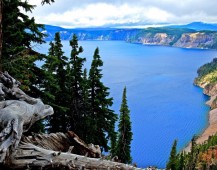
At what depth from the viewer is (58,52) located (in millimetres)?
31391

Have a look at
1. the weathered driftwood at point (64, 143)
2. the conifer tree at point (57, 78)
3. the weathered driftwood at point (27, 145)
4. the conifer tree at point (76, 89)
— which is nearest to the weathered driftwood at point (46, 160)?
the weathered driftwood at point (27, 145)

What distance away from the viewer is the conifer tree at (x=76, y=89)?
3228 cm

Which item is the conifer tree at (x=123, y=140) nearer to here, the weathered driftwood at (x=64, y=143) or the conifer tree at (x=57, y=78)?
the conifer tree at (x=57, y=78)

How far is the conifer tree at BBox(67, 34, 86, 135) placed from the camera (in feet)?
106

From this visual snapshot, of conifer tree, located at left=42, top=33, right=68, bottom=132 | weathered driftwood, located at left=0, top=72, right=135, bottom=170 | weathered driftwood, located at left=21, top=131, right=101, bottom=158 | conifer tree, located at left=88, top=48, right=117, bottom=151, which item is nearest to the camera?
weathered driftwood, located at left=0, top=72, right=135, bottom=170

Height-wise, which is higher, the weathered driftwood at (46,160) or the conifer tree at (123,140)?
the weathered driftwood at (46,160)

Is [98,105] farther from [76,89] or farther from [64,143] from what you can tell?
[64,143]

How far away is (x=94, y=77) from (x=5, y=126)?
2790 cm

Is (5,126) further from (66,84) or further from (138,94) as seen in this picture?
(138,94)

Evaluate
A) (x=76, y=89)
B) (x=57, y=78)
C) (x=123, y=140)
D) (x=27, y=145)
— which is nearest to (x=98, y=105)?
(x=76, y=89)

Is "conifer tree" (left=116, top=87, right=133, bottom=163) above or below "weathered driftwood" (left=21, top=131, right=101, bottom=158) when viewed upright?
below

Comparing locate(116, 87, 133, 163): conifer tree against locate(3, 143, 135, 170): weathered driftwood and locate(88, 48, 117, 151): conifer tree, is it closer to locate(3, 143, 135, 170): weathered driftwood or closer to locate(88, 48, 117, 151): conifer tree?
locate(88, 48, 117, 151): conifer tree

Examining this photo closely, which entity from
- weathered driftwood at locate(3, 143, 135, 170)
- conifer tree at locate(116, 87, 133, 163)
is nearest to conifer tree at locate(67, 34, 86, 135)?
conifer tree at locate(116, 87, 133, 163)

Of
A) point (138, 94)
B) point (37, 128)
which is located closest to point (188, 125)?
point (138, 94)
